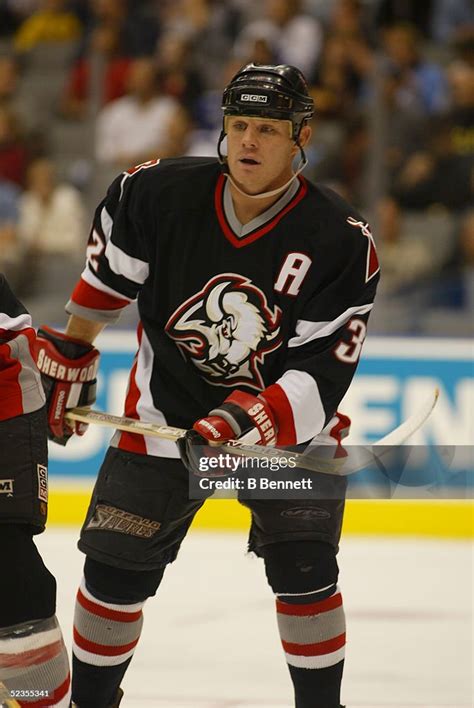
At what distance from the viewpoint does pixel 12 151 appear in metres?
6.09

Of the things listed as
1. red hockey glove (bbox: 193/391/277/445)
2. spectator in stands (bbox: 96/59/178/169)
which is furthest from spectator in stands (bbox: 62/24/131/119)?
red hockey glove (bbox: 193/391/277/445)

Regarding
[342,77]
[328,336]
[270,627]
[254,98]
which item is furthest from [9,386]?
[342,77]

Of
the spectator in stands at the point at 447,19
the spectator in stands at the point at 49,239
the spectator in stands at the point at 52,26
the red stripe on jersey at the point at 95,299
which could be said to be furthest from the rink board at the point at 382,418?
the red stripe on jersey at the point at 95,299

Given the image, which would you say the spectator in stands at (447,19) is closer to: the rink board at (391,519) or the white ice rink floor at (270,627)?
the rink board at (391,519)

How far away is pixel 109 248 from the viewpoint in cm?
273

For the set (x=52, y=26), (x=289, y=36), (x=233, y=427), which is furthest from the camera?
(x=52, y=26)

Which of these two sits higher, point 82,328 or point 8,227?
point 82,328

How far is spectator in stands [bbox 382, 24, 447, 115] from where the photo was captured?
5.81m

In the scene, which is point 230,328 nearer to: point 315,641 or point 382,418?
point 315,641

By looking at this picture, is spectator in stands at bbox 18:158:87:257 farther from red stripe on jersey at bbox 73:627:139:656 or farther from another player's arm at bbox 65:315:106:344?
red stripe on jersey at bbox 73:627:139:656

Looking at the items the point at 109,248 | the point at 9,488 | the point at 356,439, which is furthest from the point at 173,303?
the point at 356,439

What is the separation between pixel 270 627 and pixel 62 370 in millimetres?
1391

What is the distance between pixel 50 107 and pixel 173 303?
3.75 metres

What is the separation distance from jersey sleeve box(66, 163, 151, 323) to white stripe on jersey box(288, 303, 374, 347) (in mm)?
353
